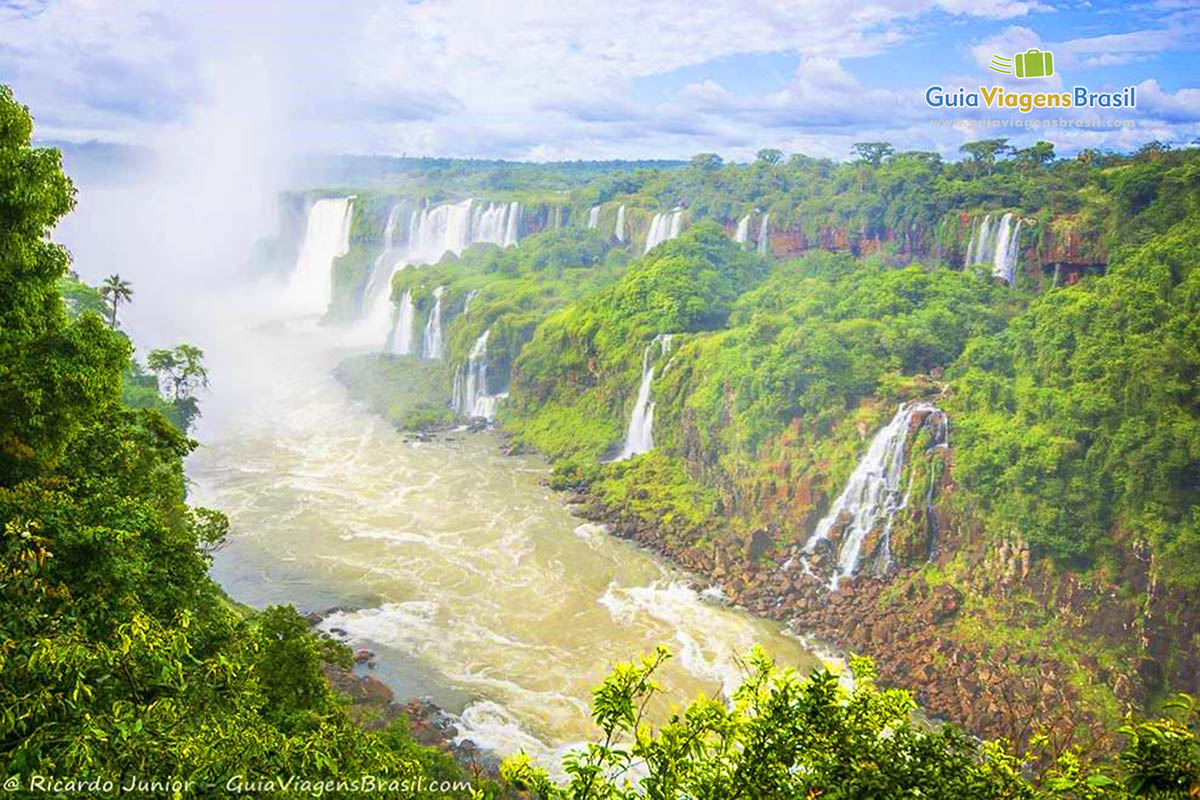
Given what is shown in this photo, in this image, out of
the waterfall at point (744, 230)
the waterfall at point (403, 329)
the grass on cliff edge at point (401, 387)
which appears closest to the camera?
the grass on cliff edge at point (401, 387)

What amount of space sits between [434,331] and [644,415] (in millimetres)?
24656

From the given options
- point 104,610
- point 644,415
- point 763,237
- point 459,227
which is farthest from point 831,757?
point 459,227

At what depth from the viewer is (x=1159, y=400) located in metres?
24.4

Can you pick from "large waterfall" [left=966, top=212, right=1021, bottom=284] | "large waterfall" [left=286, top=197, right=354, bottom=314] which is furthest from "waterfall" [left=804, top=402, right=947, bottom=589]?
"large waterfall" [left=286, top=197, right=354, bottom=314]

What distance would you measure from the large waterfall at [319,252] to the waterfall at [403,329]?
71.5 ft

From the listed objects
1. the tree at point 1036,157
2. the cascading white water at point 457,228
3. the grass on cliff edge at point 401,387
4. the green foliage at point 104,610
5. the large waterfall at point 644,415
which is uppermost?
the tree at point 1036,157

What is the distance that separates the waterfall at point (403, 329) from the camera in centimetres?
6350

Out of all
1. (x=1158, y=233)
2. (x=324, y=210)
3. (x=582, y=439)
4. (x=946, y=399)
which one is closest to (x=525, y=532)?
(x=582, y=439)

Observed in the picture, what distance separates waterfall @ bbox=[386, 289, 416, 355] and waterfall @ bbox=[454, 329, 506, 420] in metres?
11.5

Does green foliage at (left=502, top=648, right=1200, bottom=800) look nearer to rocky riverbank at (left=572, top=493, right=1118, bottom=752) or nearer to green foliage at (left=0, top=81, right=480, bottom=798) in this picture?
green foliage at (left=0, top=81, right=480, bottom=798)

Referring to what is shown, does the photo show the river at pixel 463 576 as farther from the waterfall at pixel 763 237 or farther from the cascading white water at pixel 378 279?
the cascading white water at pixel 378 279

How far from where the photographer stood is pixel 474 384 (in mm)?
53406

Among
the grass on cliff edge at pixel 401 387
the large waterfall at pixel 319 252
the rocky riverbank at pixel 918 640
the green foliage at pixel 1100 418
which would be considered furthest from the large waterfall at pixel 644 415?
the large waterfall at pixel 319 252

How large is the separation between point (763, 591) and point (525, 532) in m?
11.3
